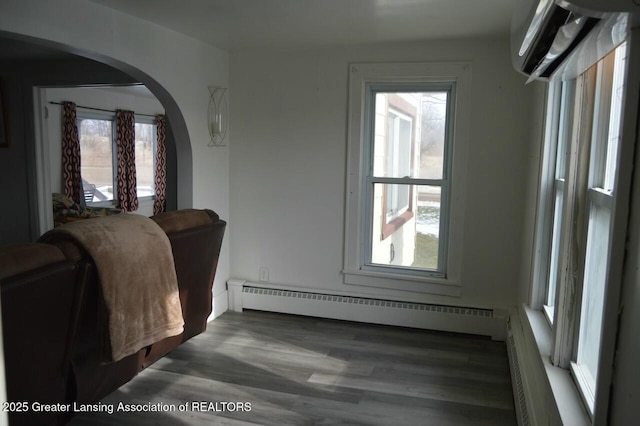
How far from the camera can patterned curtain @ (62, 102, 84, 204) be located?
22.6 feet

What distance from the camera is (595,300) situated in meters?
1.72

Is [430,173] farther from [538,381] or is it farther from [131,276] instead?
[131,276]

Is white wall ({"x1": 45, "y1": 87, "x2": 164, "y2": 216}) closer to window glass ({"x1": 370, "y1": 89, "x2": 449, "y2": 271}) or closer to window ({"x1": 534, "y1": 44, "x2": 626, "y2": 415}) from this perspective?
window glass ({"x1": 370, "y1": 89, "x2": 449, "y2": 271})

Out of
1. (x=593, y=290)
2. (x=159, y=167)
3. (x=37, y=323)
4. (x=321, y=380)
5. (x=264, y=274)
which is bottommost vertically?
(x=321, y=380)

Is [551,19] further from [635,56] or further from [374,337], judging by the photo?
[374,337]

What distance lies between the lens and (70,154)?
6957 millimetres

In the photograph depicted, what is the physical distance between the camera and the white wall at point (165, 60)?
2494 mm

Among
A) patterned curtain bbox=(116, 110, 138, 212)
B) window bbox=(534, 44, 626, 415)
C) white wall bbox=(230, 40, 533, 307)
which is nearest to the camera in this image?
window bbox=(534, 44, 626, 415)

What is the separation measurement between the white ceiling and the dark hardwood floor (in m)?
2.16

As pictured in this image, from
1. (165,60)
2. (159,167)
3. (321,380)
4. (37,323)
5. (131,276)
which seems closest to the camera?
(37,323)

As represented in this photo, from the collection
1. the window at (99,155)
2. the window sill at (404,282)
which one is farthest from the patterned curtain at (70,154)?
the window sill at (404,282)

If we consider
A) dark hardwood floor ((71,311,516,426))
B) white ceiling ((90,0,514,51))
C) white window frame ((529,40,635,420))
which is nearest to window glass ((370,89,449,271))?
white ceiling ((90,0,514,51))

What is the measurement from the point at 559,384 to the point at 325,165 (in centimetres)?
258

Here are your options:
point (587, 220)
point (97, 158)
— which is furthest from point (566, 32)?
point (97, 158)
